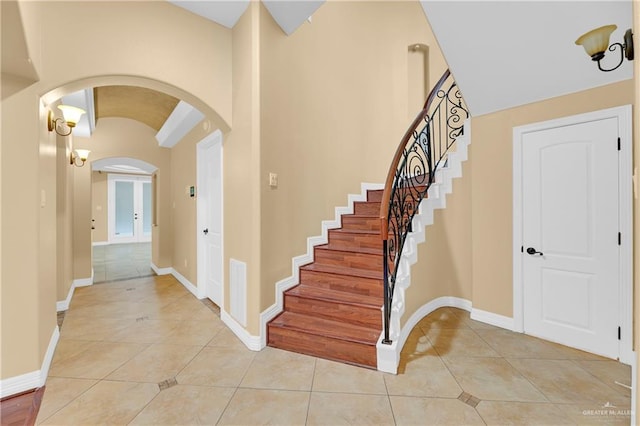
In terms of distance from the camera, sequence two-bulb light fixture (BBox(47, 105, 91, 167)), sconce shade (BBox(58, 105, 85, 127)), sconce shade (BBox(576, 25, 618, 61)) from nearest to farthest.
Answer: sconce shade (BBox(576, 25, 618, 61))
two-bulb light fixture (BBox(47, 105, 91, 167))
sconce shade (BBox(58, 105, 85, 127))

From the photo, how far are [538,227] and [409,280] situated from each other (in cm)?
137

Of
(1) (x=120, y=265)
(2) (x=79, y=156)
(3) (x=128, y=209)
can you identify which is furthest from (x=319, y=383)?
(3) (x=128, y=209)

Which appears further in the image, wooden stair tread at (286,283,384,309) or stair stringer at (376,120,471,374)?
wooden stair tread at (286,283,384,309)

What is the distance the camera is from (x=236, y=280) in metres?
2.84

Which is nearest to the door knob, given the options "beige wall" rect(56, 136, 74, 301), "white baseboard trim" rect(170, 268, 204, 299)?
"white baseboard trim" rect(170, 268, 204, 299)

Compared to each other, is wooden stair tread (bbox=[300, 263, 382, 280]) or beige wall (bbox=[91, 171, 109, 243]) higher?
beige wall (bbox=[91, 171, 109, 243])

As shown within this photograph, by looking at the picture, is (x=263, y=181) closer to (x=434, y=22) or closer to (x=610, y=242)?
(x=434, y=22)

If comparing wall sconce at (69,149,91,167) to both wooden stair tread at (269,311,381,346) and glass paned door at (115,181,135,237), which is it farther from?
glass paned door at (115,181,135,237)

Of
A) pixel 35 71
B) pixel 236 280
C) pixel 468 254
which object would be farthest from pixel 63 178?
pixel 468 254

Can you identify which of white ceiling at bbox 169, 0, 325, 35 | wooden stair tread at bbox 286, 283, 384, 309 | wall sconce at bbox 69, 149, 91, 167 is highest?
white ceiling at bbox 169, 0, 325, 35

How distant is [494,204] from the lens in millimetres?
3033

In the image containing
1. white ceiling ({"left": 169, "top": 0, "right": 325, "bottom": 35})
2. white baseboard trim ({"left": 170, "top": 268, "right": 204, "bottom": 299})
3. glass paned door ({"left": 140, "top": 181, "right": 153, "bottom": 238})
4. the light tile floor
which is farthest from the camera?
glass paned door ({"left": 140, "top": 181, "right": 153, "bottom": 238})

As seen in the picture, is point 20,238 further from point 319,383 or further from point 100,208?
point 100,208

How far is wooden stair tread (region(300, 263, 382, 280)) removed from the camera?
2.76 metres
